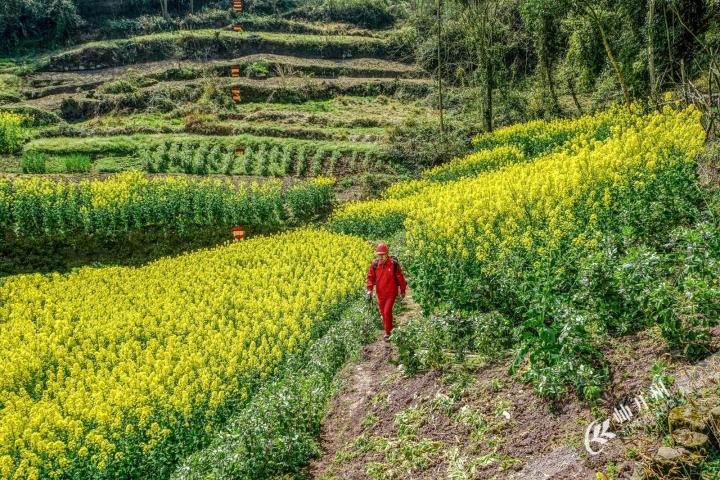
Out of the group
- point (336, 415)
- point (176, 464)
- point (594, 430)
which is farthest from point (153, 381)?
point (594, 430)

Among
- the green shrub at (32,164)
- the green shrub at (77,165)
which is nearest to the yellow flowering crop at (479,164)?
the green shrub at (77,165)

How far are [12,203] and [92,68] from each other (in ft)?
106

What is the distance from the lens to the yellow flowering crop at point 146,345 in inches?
299

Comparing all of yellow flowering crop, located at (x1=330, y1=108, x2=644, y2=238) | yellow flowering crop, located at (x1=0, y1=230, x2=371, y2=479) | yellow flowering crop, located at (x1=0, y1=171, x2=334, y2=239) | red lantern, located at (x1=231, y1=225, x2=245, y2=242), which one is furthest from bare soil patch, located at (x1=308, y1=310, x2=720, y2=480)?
yellow flowering crop, located at (x1=0, y1=171, x2=334, y2=239)

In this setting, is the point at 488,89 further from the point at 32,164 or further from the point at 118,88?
the point at 118,88

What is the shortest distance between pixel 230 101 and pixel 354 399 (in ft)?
114

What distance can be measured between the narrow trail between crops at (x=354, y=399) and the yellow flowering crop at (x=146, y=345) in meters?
1.56

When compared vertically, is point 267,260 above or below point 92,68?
below

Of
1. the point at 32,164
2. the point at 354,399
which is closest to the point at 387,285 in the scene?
the point at 354,399

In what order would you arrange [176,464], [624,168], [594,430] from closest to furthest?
[594,430]
[176,464]
[624,168]

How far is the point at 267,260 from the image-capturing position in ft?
53.0

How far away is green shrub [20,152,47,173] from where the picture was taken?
2361 centimetres

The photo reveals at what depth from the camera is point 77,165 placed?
2473 centimetres

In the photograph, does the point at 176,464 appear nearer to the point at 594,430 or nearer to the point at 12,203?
the point at 594,430
